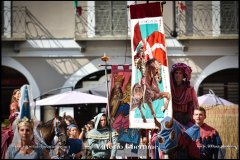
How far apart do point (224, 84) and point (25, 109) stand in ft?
36.6

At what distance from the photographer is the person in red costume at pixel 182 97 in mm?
8562

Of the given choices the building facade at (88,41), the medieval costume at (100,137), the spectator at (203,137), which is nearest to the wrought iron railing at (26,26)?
the building facade at (88,41)

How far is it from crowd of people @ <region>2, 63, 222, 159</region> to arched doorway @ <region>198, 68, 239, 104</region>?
810 cm

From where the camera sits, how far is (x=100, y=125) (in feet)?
33.0

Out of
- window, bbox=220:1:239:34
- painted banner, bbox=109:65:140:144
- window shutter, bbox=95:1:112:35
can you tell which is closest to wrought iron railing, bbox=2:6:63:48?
window shutter, bbox=95:1:112:35

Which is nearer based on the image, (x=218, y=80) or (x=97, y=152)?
(x=97, y=152)

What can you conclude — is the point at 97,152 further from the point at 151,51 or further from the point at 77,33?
the point at 77,33

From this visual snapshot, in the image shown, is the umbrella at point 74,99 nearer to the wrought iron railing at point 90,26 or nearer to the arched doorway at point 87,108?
the arched doorway at point 87,108

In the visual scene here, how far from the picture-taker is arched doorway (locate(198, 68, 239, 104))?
703 inches

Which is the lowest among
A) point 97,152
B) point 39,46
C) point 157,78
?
point 97,152

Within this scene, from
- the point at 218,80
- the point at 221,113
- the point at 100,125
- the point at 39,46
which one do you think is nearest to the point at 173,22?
the point at 218,80

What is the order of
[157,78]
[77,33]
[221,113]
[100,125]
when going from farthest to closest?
[77,33]
[221,113]
[100,125]
[157,78]

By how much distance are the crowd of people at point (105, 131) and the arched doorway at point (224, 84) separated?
319 inches

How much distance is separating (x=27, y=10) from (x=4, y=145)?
1006 cm
